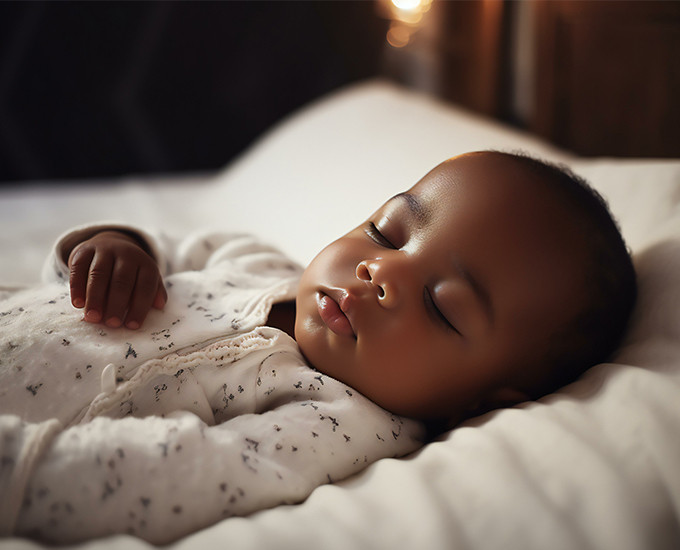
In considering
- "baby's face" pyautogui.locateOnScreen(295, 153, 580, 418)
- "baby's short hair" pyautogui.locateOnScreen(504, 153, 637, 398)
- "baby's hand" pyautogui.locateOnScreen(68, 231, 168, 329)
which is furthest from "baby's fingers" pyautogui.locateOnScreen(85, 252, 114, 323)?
"baby's short hair" pyautogui.locateOnScreen(504, 153, 637, 398)

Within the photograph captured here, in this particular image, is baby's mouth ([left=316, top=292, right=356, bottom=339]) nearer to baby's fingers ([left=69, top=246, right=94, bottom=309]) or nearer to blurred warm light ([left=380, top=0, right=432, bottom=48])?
baby's fingers ([left=69, top=246, right=94, bottom=309])

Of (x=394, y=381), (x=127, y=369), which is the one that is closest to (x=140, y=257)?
(x=127, y=369)

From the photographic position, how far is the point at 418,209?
2.28ft

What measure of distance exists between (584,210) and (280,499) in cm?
48

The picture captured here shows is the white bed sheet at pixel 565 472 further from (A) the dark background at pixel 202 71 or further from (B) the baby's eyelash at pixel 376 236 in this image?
(A) the dark background at pixel 202 71

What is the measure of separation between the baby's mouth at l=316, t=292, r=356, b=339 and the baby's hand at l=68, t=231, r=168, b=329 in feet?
0.75

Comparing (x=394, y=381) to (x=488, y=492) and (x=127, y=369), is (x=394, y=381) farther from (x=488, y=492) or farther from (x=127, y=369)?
(x=127, y=369)

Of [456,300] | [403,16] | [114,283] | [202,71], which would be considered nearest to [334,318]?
[456,300]

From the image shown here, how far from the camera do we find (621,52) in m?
1.42

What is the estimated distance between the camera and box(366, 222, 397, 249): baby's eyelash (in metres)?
0.70

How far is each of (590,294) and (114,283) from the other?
0.58 m

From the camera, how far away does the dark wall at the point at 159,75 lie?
7.09 feet

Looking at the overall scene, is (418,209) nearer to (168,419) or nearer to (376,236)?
(376,236)

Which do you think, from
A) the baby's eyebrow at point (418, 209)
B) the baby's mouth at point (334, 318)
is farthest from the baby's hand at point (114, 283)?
the baby's eyebrow at point (418, 209)
